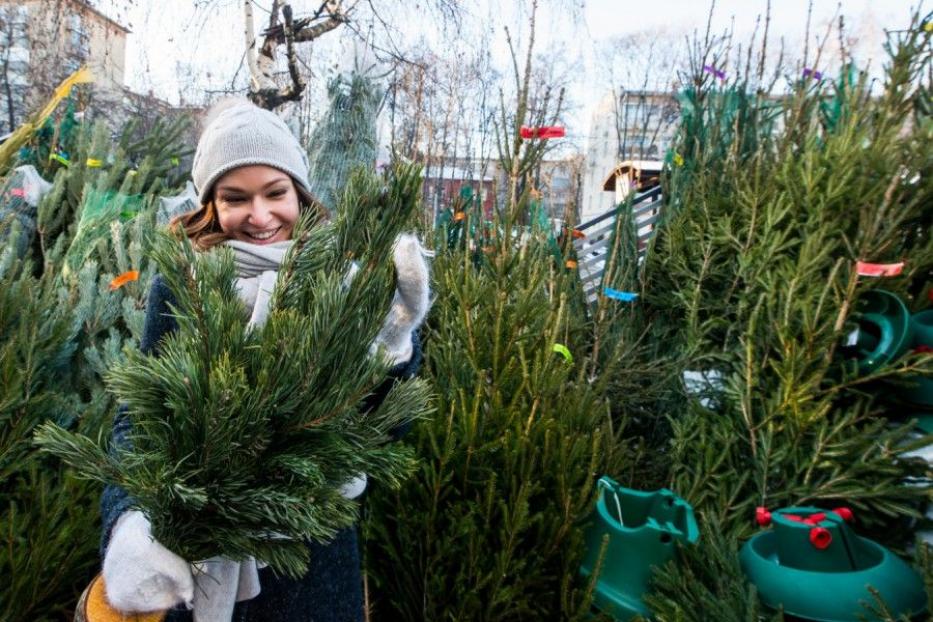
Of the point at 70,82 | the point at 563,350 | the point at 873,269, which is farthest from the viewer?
the point at 873,269

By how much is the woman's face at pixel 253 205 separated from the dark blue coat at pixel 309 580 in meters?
0.22

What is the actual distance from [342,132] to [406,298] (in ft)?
15.1

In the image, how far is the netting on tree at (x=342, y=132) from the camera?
5344 mm

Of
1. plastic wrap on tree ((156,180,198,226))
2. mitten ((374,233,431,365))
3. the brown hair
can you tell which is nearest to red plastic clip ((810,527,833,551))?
mitten ((374,233,431,365))

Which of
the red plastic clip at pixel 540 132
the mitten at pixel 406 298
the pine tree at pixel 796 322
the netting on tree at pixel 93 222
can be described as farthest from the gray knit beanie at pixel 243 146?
the netting on tree at pixel 93 222

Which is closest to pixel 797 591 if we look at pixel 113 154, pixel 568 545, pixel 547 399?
pixel 568 545

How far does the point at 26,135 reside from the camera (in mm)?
1126

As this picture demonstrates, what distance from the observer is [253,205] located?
1402 millimetres

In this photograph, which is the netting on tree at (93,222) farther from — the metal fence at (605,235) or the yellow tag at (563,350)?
the metal fence at (605,235)

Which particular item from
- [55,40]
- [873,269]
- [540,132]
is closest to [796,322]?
[873,269]

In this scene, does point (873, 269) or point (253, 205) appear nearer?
point (253, 205)

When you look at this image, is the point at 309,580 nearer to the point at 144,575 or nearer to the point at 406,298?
the point at 144,575

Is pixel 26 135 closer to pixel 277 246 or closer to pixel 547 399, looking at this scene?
pixel 277 246

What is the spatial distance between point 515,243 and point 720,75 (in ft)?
10.8
